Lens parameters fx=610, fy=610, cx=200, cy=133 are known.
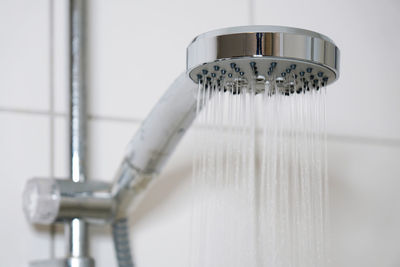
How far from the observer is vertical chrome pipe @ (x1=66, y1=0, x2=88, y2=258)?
1.92ft

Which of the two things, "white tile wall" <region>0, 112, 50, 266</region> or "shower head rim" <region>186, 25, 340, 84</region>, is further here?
"white tile wall" <region>0, 112, 50, 266</region>

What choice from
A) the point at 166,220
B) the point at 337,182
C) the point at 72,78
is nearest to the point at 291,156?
the point at 337,182

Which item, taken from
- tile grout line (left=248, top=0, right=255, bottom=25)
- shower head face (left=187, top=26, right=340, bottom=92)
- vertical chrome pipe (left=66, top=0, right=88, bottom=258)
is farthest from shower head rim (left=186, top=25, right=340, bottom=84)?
tile grout line (left=248, top=0, right=255, bottom=25)

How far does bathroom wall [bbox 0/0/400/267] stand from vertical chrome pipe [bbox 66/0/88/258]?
2cm

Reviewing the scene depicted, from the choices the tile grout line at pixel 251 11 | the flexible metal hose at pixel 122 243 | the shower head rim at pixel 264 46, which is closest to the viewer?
the shower head rim at pixel 264 46

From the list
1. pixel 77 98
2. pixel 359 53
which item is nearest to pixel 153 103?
pixel 77 98

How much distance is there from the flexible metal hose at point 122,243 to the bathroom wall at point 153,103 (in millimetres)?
52

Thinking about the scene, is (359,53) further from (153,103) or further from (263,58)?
(263,58)

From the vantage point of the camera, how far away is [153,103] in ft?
2.20

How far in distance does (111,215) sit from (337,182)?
33 centimetres

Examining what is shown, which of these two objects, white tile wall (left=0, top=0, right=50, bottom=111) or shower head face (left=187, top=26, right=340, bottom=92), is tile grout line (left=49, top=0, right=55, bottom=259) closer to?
white tile wall (left=0, top=0, right=50, bottom=111)

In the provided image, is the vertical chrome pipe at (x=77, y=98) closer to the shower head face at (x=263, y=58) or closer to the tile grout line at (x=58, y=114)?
the tile grout line at (x=58, y=114)

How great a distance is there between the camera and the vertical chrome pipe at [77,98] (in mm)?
584

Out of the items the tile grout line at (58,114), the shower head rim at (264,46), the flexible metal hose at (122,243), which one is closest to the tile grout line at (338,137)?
the tile grout line at (58,114)
